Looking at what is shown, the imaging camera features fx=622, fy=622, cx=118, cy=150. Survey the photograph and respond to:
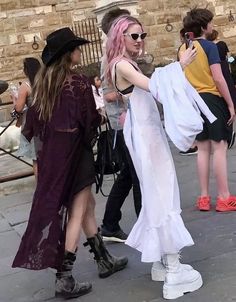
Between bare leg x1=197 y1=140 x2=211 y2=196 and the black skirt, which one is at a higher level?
the black skirt

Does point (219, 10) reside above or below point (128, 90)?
below

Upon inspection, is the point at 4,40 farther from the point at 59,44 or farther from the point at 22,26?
the point at 59,44

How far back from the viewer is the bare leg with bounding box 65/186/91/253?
14.3ft

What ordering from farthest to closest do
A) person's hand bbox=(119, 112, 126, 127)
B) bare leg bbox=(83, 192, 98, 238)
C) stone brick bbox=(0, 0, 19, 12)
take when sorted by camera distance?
stone brick bbox=(0, 0, 19, 12) < person's hand bbox=(119, 112, 126, 127) < bare leg bbox=(83, 192, 98, 238)

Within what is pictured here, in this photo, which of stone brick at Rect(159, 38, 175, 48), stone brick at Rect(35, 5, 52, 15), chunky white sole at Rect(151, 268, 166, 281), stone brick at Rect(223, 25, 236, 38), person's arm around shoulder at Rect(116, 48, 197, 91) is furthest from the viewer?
stone brick at Rect(223, 25, 236, 38)

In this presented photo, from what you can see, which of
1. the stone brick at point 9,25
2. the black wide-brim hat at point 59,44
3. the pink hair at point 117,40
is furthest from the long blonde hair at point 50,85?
the stone brick at point 9,25

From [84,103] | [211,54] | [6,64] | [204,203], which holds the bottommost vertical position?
[6,64]

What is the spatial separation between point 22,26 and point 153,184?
42.3ft

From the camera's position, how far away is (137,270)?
15.7ft

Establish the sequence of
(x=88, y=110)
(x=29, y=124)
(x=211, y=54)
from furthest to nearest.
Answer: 1. (x=211, y=54)
2. (x=29, y=124)
3. (x=88, y=110)

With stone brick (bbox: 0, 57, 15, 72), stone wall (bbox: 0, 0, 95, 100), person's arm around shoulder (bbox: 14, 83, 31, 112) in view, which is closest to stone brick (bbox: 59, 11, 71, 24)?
stone wall (bbox: 0, 0, 95, 100)

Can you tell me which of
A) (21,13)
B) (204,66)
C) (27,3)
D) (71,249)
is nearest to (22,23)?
(21,13)

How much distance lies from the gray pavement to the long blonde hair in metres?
1.33

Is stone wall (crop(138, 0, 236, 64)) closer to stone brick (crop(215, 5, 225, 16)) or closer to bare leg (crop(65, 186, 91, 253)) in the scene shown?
stone brick (crop(215, 5, 225, 16))
